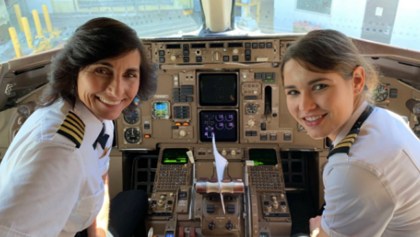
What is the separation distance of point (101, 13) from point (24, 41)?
0.66 meters

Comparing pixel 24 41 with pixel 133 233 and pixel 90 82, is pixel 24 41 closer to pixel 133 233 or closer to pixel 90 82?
pixel 133 233

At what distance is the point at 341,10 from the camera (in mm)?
3248

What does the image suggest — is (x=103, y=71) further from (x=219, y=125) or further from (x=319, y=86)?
(x=219, y=125)

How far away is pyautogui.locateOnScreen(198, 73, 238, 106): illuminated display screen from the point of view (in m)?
3.20

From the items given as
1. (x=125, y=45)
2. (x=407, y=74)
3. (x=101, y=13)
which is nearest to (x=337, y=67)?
(x=125, y=45)

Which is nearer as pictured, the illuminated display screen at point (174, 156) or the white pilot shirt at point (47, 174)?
the white pilot shirt at point (47, 174)

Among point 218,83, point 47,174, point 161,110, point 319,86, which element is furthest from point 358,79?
point 161,110

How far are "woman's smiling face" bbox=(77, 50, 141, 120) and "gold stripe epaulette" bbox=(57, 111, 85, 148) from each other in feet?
0.35

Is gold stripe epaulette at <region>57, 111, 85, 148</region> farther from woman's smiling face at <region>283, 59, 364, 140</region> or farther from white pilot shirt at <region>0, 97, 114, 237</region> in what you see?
woman's smiling face at <region>283, 59, 364, 140</region>

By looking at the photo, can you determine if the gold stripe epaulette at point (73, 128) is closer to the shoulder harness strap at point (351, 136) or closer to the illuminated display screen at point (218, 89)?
the shoulder harness strap at point (351, 136)

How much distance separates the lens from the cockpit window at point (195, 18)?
320 centimetres

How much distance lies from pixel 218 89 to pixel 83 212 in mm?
1870

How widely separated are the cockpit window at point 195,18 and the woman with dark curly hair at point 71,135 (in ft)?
5.52

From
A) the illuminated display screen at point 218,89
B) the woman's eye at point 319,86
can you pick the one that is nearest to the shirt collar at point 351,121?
the woman's eye at point 319,86
